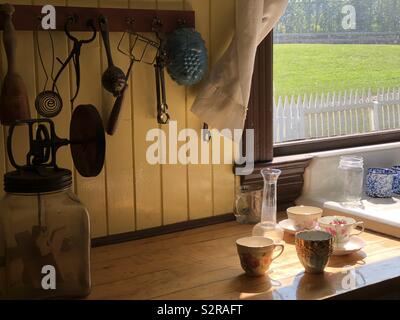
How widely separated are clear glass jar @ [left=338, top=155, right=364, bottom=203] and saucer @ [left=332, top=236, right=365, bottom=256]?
1.20ft

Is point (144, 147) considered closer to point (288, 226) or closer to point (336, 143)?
point (288, 226)

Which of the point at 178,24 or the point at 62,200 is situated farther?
the point at 178,24

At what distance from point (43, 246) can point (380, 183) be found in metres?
1.14

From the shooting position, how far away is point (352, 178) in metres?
1.97

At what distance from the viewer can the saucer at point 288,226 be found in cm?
170

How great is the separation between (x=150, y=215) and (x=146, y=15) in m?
0.53

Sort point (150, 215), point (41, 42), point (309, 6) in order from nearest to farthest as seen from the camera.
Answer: point (41, 42) < point (150, 215) < point (309, 6)

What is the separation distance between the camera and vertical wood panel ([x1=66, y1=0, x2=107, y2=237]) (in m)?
1.57

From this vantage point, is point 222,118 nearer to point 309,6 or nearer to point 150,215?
point 150,215

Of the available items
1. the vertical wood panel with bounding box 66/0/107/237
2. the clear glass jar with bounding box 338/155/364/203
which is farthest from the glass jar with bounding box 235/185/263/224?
the vertical wood panel with bounding box 66/0/107/237

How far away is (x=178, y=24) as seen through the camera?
1.67 meters

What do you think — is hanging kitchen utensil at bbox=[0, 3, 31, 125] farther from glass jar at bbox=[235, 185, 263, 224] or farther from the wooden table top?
glass jar at bbox=[235, 185, 263, 224]

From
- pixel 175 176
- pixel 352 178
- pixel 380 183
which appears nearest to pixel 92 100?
pixel 175 176
